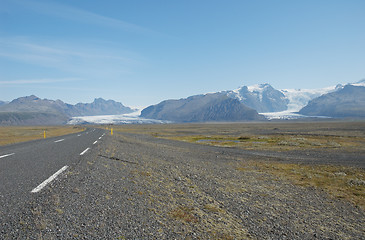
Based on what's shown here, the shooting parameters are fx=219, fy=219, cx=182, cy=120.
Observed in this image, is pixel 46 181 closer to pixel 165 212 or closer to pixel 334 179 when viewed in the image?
pixel 165 212

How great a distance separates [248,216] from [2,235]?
23.6 ft

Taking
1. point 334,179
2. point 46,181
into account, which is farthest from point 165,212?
point 334,179

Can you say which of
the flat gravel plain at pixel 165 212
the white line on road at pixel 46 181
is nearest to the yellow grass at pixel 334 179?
the flat gravel plain at pixel 165 212

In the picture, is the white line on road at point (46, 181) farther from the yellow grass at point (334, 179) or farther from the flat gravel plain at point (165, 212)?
the yellow grass at point (334, 179)

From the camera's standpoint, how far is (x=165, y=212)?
679 cm

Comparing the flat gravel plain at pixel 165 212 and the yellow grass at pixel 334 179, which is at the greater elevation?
the flat gravel plain at pixel 165 212

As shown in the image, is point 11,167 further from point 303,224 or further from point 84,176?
point 303,224

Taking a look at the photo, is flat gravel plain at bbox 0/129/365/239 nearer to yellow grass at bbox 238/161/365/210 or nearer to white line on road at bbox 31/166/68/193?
white line on road at bbox 31/166/68/193

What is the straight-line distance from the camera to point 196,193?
9742 mm

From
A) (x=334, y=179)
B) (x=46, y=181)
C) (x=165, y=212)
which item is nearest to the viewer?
(x=165, y=212)

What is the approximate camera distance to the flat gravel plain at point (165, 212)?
5.30 meters

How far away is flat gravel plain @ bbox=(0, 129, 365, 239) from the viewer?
5.30 meters

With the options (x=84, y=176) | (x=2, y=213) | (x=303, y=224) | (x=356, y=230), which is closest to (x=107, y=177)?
(x=84, y=176)

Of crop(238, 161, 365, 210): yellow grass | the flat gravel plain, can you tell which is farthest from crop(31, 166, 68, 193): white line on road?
crop(238, 161, 365, 210): yellow grass
